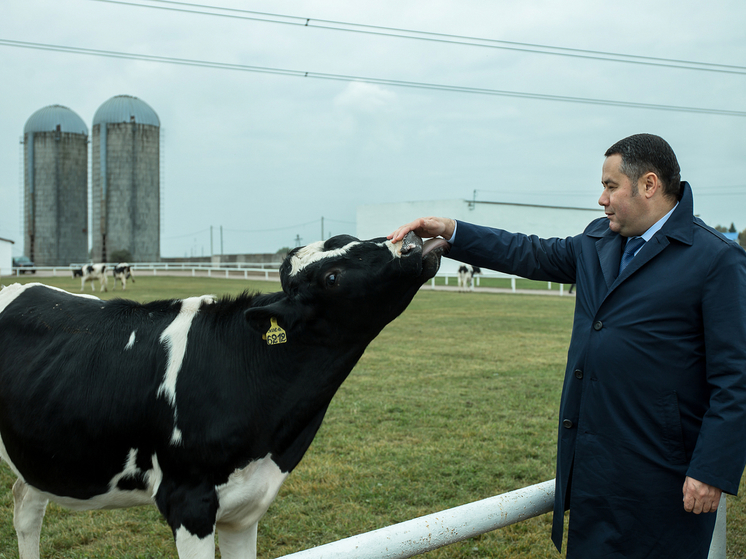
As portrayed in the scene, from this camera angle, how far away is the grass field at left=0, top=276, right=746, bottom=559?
3.81 m

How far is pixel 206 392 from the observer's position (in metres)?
2.51

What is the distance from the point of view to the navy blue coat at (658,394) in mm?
2109

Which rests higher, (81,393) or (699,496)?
(81,393)

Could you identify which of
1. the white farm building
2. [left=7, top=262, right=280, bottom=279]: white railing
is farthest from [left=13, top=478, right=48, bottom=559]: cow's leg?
the white farm building

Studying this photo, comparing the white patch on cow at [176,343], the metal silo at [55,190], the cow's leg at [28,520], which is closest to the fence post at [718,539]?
the white patch on cow at [176,343]

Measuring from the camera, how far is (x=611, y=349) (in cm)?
233

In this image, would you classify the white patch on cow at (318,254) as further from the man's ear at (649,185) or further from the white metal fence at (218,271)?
the white metal fence at (218,271)

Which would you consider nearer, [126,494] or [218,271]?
[126,494]

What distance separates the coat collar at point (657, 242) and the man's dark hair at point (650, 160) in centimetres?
9

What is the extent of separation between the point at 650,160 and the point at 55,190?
59871 mm

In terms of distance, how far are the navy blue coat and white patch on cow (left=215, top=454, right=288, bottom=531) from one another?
123 centimetres

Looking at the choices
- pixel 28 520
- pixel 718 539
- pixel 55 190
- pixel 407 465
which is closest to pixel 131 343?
pixel 28 520

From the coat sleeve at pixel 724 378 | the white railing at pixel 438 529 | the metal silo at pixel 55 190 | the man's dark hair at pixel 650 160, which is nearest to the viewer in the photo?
the white railing at pixel 438 529

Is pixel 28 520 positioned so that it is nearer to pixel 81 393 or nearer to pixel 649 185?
pixel 81 393
